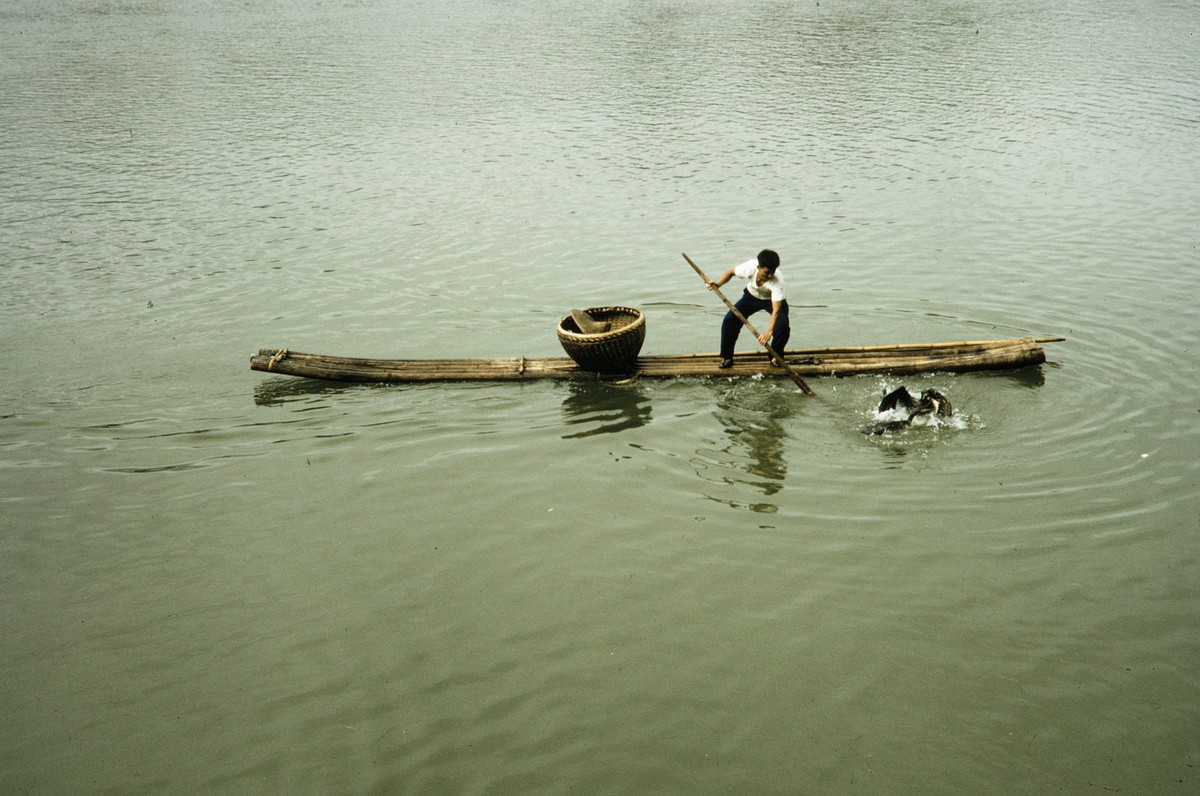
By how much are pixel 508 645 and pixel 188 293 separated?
348 inches

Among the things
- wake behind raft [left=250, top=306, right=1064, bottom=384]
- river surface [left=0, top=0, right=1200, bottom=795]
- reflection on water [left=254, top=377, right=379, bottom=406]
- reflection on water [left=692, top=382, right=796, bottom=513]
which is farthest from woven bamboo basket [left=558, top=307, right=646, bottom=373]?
reflection on water [left=254, top=377, right=379, bottom=406]

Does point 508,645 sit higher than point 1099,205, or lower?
lower

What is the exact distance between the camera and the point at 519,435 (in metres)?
8.02

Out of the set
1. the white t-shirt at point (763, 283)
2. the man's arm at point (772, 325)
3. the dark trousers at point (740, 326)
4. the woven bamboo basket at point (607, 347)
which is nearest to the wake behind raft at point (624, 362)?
the woven bamboo basket at point (607, 347)

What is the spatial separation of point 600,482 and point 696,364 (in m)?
2.15

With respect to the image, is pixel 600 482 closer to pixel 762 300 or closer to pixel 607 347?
pixel 607 347

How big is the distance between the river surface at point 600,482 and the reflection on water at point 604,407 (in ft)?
0.16

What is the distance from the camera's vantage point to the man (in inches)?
333

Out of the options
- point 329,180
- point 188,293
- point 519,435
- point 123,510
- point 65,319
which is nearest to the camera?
point 123,510

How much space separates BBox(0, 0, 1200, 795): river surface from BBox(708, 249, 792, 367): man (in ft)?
1.67

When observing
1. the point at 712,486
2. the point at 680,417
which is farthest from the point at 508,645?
the point at 680,417

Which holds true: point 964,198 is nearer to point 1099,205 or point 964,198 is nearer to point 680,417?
point 1099,205

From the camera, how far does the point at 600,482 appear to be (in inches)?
284

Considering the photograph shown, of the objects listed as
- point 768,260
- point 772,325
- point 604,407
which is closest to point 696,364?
point 772,325
